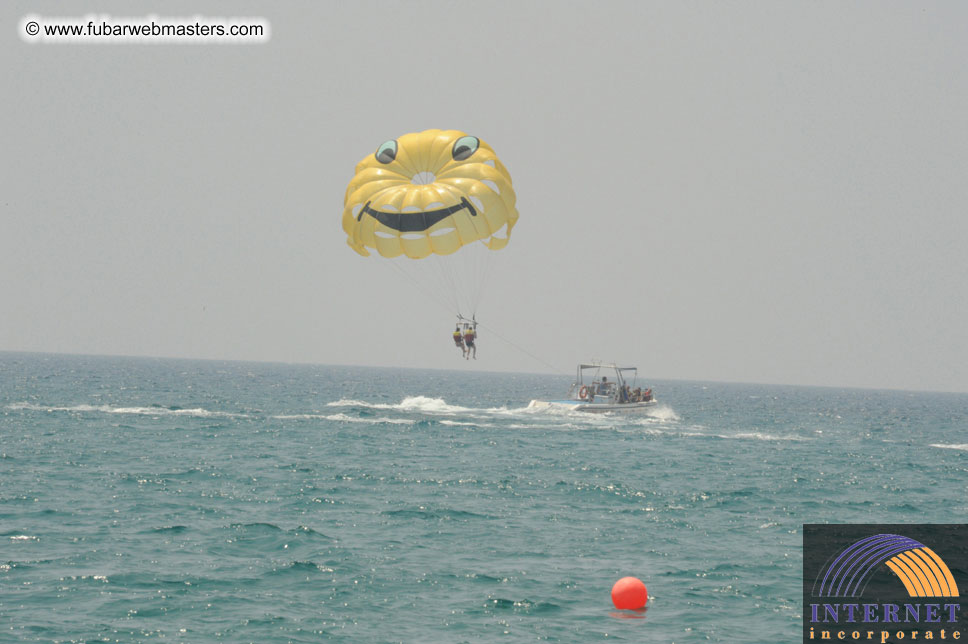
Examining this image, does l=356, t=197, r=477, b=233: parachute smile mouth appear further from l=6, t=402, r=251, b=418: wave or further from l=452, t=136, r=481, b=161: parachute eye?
l=6, t=402, r=251, b=418: wave

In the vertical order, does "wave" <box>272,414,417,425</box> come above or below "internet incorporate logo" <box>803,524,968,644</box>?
above

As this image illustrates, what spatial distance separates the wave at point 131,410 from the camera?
5568cm

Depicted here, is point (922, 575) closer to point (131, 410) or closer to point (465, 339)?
point (465, 339)

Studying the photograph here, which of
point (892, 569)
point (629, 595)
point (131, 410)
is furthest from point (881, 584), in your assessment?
point (131, 410)

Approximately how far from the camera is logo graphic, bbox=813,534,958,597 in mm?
18016

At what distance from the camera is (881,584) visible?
59.3ft

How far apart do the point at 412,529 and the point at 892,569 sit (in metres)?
10.7

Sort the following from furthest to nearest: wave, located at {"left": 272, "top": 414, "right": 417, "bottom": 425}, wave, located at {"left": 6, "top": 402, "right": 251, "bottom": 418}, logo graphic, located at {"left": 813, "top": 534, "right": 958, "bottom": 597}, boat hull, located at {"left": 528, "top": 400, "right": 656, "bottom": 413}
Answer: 1. boat hull, located at {"left": 528, "top": 400, "right": 656, "bottom": 413}
2. wave, located at {"left": 6, "top": 402, "right": 251, "bottom": 418}
3. wave, located at {"left": 272, "top": 414, "right": 417, "bottom": 425}
4. logo graphic, located at {"left": 813, "top": 534, "right": 958, "bottom": 597}

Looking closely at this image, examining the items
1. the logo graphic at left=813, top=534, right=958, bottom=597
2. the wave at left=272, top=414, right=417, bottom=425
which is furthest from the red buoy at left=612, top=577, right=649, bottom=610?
the wave at left=272, top=414, right=417, bottom=425

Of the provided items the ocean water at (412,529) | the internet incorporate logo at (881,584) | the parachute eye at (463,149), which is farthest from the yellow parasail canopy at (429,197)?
the internet incorporate logo at (881,584)

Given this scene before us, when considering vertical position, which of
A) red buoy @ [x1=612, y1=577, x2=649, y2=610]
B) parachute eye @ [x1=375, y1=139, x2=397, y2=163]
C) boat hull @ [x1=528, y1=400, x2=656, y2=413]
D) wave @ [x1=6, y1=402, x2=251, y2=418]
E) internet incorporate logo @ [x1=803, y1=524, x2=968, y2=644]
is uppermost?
parachute eye @ [x1=375, y1=139, x2=397, y2=163]

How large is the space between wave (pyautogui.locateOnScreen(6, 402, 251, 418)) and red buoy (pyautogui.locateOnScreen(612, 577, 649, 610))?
4406cm

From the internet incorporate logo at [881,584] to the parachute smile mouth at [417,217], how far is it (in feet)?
49.8

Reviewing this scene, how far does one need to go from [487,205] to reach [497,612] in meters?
18.3
